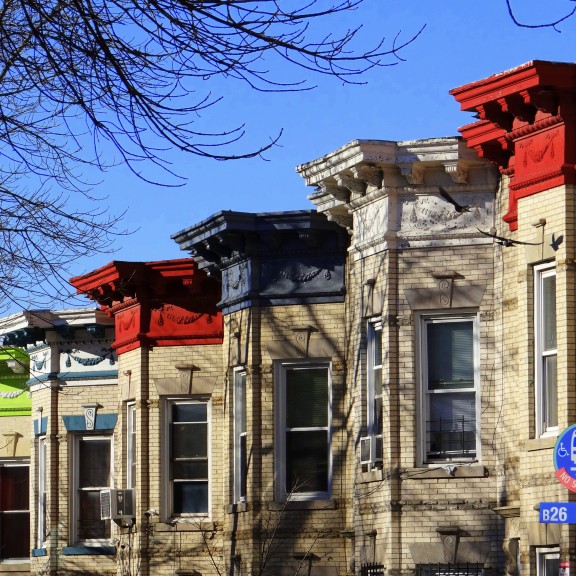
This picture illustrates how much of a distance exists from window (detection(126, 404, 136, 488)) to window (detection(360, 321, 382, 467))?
7.07 meters

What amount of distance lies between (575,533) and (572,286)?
2686mm

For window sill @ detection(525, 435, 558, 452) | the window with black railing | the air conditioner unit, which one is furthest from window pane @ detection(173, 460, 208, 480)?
window sill @ detection(525, 435, 558, 452)

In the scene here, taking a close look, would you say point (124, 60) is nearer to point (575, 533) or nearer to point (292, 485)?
point (575, 533)

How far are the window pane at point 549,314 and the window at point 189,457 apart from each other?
9.30 metres

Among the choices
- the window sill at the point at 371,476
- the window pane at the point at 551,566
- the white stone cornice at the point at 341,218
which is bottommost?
the window pane at the point at 551,566

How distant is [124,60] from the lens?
40.5 ft

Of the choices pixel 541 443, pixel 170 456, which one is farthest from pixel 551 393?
pixel 170 456

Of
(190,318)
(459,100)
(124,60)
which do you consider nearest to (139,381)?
(190,318)

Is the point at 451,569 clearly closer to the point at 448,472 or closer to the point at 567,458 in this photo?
the point at 448,472

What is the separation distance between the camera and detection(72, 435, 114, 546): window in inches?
1207

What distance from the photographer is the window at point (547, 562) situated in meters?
18.7

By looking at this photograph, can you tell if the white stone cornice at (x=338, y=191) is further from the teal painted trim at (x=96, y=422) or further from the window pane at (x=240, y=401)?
the teal painted trim at (x=96, y=422)

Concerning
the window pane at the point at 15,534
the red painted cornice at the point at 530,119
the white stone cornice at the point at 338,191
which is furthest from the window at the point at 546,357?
the window pane at the point at 15,534

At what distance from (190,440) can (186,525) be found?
1.40 m
